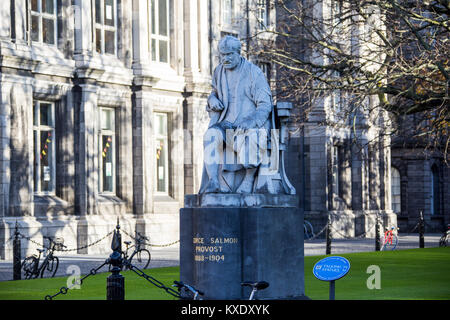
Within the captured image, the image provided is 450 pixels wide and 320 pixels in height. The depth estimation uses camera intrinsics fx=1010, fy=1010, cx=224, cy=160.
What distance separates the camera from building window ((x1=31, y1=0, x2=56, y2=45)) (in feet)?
109

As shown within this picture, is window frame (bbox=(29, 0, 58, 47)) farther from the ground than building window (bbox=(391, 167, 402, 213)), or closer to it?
farther from the ground

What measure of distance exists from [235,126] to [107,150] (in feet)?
69.5

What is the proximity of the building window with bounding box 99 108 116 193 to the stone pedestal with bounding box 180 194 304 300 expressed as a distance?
21374mm

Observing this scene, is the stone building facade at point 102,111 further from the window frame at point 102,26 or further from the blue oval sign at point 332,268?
the blue oval sign at point 332,268

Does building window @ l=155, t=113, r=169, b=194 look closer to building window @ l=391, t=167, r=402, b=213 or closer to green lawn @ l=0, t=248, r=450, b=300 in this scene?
green lawn @ l=0, t=248, r=450, b=300

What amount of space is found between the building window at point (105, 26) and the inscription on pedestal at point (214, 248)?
21.5 m

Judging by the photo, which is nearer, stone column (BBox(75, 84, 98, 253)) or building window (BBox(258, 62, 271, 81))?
stone column (BBox(75, 84, 98, 253))

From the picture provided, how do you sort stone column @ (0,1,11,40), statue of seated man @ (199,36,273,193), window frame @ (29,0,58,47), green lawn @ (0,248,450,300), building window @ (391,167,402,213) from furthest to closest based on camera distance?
building window @ (391,167,402,213), window frame @ (29,0,58,47), stone column @ (0,1,11,40), green lawn @ (0,248,450,300), statue of seated man @ (199,36,273,193)

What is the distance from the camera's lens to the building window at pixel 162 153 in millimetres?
38906

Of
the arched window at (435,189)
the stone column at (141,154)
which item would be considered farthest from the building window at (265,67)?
the arched window at (435,189)

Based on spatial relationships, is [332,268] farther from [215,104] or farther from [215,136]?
[215,104]

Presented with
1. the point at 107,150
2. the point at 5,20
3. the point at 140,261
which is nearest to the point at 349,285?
the point at 140,261

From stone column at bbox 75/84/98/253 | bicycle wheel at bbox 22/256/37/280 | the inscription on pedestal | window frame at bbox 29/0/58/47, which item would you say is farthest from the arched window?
the inscription on pedestal

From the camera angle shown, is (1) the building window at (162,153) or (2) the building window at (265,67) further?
(2) the building window at (265,67)
